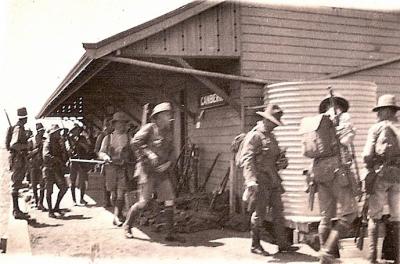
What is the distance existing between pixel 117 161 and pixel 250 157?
2.85 metres

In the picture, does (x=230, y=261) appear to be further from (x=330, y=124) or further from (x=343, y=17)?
(x=343, y=17)

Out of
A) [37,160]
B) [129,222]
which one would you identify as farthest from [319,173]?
[37,160]

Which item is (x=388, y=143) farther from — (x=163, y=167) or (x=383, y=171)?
(x=163, y=167)

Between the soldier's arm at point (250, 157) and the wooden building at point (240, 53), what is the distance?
2022 mm

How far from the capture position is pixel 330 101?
5.32 metres

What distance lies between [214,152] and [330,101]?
3.94 m

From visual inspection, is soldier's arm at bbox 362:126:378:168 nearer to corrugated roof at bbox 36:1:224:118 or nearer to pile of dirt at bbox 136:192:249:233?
pile of dirt at bbox 136:192:249:233

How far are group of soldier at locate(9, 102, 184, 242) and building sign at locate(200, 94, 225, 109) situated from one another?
166 cm

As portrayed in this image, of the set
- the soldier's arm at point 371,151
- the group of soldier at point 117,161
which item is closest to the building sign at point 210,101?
the group of soldier at point 117,161

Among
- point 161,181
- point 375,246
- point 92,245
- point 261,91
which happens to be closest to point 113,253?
point 92,245

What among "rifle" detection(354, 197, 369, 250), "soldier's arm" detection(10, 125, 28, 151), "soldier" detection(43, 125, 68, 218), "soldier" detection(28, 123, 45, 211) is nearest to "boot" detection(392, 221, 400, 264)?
"rifle" detection(354, 197, 369, 250)

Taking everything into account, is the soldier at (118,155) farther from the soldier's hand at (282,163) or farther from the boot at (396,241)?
the boot at (396,241)

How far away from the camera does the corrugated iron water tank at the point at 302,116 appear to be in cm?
660

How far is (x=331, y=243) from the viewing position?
4.72 meters
